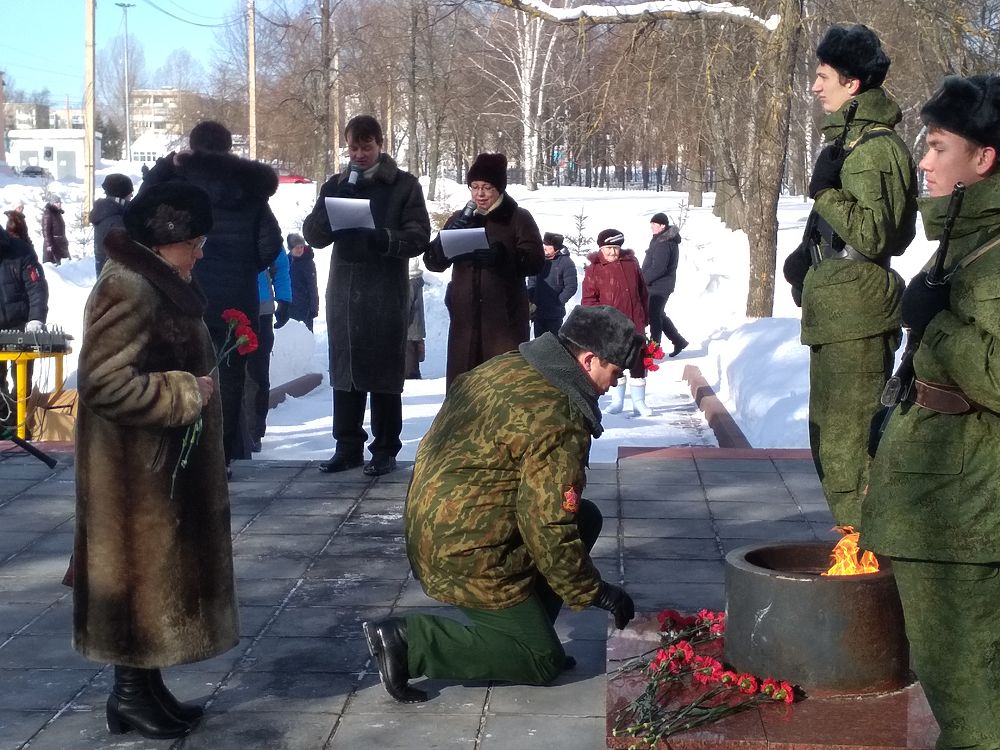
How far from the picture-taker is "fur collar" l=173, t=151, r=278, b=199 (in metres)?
7.12

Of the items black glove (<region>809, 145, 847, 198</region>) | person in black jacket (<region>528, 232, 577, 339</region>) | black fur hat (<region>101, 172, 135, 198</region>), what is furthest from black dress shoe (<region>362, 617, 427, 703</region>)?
person in black jacket (<region>528, 232, 577, 339</region>)

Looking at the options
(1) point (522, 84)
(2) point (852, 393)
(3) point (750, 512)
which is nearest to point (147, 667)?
→ (2) point (852, 393)

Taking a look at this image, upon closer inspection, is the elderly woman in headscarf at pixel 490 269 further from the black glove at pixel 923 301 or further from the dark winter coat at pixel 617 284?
the black glove at pixel 923 301

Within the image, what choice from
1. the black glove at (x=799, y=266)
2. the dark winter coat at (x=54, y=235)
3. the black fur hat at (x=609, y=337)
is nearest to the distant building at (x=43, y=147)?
the dark winter coat at (x=54, y=235)

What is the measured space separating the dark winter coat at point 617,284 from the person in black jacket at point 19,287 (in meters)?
4.48

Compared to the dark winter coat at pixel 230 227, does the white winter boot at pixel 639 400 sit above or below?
below

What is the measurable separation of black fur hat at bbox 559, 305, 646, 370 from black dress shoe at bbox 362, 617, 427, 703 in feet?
3.43

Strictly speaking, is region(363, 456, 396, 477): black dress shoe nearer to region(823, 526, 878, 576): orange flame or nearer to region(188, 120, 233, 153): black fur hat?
region(188, 120, 233, 153): black fur hat

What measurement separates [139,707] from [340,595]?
1564 mm

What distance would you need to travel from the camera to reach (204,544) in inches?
150

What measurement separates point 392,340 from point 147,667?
3.80 metres

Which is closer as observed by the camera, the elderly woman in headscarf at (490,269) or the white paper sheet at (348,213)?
the white paper sheet at (348,213)

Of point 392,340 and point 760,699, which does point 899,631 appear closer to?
point 760,699

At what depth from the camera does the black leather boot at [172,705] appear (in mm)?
3837
